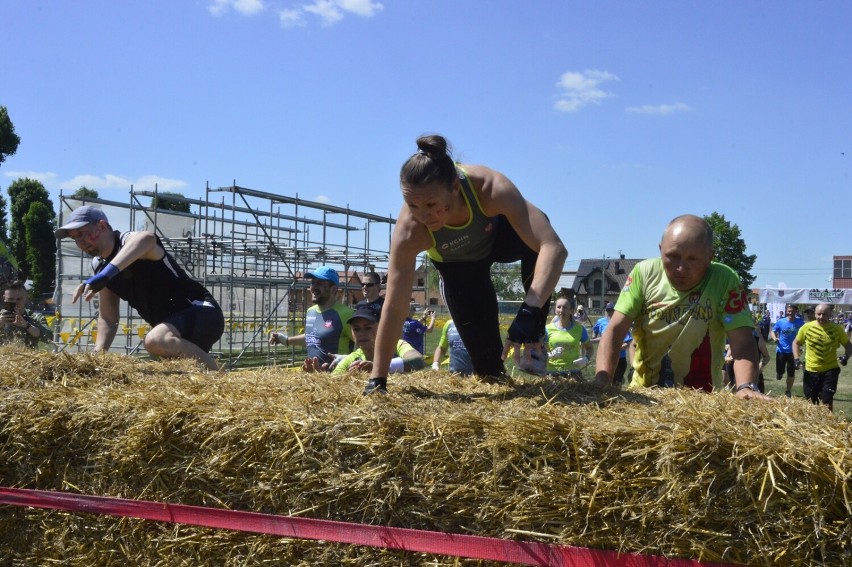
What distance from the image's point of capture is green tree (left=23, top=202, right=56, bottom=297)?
42.7 meters

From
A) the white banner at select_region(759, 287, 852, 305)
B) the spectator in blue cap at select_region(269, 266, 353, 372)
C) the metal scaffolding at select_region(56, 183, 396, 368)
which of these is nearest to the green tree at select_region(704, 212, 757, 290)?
the white banner at select_region(759, 287, 852, 305)

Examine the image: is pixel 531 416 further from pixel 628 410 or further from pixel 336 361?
pixel 336 361

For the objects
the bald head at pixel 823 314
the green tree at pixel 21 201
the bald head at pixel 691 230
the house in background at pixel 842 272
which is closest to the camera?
the bald head at pixel 691 230

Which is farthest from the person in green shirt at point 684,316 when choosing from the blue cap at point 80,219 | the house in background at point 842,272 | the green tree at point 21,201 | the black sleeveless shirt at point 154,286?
the house in background at point 842,272

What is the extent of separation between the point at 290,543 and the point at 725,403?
66.6 inches

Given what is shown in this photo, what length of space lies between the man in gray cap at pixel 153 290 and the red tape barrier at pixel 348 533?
194 centimetres

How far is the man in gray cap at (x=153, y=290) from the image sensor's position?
5.06 metres

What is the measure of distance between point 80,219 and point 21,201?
4607 centimetres

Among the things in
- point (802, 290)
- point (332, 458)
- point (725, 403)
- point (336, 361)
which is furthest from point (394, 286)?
point (802, 290)

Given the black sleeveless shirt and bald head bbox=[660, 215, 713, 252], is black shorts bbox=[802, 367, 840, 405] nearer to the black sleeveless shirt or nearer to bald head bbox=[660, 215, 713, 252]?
bald head bbox=[660, 215, 713, 252]

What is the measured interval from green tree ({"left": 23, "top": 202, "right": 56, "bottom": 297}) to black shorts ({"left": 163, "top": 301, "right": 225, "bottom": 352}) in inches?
1630

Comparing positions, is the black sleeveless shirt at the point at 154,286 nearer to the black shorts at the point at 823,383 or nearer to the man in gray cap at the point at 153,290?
the man in gray cap at the point at 153,290

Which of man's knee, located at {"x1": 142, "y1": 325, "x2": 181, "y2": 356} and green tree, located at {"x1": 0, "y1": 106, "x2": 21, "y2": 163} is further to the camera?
green tree, located at {"x1": 0, "y1": 106, "x2": 21, "y2": 163}

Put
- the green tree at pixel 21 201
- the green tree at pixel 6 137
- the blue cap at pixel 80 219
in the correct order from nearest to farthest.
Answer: the blue cap at pixel 80 219 → the green tree at pixel 6 137 → the green tree at pixel 21 201
